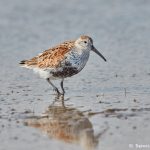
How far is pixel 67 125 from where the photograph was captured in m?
8.48

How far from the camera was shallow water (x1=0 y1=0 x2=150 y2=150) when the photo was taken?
8047 mm

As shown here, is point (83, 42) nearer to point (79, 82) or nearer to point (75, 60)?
point (75, 60)

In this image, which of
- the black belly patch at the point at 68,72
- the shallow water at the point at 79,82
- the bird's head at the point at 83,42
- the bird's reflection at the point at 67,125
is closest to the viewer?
the bird's reflection at the point at 67,125

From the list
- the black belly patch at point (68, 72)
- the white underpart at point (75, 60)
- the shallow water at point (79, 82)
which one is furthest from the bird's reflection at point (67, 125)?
the white underpart at point (75, 60)

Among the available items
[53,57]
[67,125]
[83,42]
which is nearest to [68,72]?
[53,57]

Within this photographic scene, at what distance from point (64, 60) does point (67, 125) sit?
2.56 metres

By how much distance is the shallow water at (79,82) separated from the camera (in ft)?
26.4

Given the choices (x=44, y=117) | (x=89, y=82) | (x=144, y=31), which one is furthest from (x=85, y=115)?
(x=144, y=31)

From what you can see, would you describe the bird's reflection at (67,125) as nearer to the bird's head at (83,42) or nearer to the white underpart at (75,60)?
the white underpart at (75,60)

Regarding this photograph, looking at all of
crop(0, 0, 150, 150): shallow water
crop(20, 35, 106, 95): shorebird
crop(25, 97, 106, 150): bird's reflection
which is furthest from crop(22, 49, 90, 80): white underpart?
crop(25, 97, 106, 150): bird's reflection

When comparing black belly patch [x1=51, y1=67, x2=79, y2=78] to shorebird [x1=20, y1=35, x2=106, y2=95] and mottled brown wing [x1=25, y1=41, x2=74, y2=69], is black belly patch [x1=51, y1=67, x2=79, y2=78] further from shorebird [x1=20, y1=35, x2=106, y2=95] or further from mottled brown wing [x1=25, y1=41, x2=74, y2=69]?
mottled brown wing [x1=25, y1=41, x2=74, y2=69]

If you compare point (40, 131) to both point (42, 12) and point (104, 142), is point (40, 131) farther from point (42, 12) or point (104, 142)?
point (42, 12)

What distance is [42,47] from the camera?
46.3 ft

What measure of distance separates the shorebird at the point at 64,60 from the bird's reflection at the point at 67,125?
1200 millimetres
